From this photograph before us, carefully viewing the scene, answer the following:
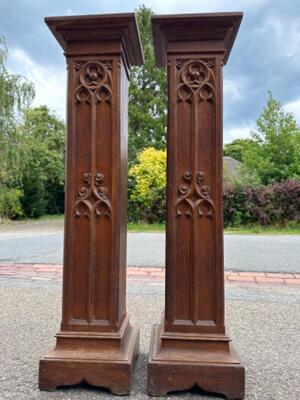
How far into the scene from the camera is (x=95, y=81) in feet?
5.91

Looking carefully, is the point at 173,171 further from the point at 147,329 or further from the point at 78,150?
the point at 147,329

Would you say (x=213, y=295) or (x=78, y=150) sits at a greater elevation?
(x=78, y=150)

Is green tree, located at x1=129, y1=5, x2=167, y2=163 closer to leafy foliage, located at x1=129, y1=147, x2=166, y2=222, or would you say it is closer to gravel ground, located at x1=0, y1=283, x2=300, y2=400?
leafy foliage, located at x1=129, y1=147, x2=166, y2=222

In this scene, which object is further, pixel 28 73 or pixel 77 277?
pixel 28 73

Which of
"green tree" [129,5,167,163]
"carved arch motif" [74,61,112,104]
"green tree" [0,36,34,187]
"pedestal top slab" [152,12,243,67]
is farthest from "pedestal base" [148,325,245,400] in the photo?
"green tree" [129,5,167,163]

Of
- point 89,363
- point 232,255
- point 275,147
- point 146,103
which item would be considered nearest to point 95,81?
point 89,363

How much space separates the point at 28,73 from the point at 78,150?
12.9 meters

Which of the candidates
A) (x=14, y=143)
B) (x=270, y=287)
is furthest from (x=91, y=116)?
(x=14, y=143)

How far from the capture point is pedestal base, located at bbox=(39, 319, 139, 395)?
1.69m

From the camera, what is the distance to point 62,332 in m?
1.78

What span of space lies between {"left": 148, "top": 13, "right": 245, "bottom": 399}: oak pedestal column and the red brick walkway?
2.42 m

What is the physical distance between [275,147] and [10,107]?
34.2 ft

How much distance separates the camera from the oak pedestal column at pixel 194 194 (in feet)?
5.76

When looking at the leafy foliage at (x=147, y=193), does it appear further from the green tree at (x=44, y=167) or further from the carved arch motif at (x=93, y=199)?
the carved arch motif at (x=93, y=199)
